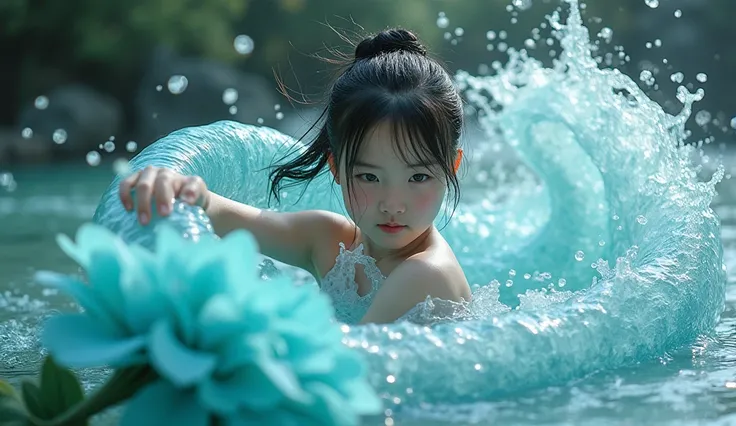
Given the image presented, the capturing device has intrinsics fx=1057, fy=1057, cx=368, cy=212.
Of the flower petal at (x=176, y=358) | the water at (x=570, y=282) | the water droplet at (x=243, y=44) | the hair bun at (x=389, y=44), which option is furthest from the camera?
the water droplet at (x=243, y=44)

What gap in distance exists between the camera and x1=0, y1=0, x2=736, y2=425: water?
208 cm

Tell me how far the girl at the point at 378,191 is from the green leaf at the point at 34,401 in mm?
491

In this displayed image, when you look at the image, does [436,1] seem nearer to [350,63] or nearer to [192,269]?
[350,63]

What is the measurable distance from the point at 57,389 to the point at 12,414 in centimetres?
8

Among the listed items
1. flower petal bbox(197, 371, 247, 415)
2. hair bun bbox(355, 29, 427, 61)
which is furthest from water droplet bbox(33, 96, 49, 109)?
flower petal bbox(197, 371, 247, 415)

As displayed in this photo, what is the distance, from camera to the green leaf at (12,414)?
1756mm

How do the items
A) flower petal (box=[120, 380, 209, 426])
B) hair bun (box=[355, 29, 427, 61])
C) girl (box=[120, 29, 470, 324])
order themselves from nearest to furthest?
1. flower petal (box=[120, 380, 209, 426])
2. girl (box=[120, 29, 470, 324])
3. hair bun (box=[355, 29, 427, 61])

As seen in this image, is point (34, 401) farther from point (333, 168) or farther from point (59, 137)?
point (59, 137)

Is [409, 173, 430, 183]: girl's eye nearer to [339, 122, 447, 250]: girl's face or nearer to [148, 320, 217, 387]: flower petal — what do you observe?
[339, 122, 447, 250]: girl's face

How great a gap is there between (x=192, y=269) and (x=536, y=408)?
34.0 inches

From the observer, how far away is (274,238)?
2.82 metres

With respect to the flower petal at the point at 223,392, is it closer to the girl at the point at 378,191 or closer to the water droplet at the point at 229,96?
the girl at the point at 378,191

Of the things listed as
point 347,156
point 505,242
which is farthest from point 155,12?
point 347,156

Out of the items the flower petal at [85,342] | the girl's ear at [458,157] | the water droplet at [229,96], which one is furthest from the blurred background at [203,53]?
the flower petal at [85,342]
